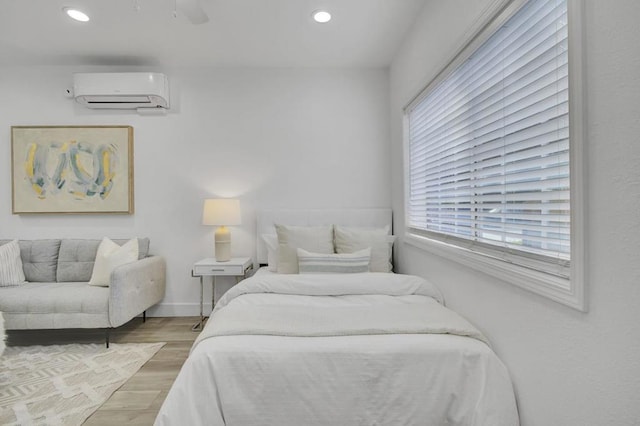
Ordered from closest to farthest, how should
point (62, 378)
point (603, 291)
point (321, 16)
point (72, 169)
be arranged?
point (603, 291), point (62, 378), point (321, 16), point (72, 169)

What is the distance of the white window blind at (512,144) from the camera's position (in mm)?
1188

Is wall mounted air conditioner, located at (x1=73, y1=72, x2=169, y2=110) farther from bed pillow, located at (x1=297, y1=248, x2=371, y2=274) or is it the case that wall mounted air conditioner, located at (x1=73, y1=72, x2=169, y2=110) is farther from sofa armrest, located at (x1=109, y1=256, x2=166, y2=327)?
bed pillow, located at (x1=297, y1=248, x2=371, y2=274)

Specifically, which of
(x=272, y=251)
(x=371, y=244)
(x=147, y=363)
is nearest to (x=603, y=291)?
(x=371, y=244)

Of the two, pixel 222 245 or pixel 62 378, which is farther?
pixel 222 245

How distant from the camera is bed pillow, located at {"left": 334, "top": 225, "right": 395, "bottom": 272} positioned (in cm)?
291

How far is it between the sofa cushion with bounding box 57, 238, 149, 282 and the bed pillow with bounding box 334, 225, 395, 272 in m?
2.06

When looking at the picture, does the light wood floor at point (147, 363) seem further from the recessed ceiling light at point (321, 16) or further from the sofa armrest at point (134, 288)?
the recessed ceiling light at point (321, 16)

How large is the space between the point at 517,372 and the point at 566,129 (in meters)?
1.03

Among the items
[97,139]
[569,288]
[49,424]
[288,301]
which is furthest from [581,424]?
[97,139]

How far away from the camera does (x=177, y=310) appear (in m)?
3.57

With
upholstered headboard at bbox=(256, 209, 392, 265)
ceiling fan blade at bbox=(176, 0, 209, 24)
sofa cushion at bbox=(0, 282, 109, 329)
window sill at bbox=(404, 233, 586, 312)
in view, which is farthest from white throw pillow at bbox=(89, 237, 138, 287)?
window sill at bbox=(404, 233, 586, 312)

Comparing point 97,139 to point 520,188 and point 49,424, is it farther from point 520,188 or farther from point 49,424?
point 520,188

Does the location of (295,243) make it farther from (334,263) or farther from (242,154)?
(242,154)

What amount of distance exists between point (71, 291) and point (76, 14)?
2.27 metres
